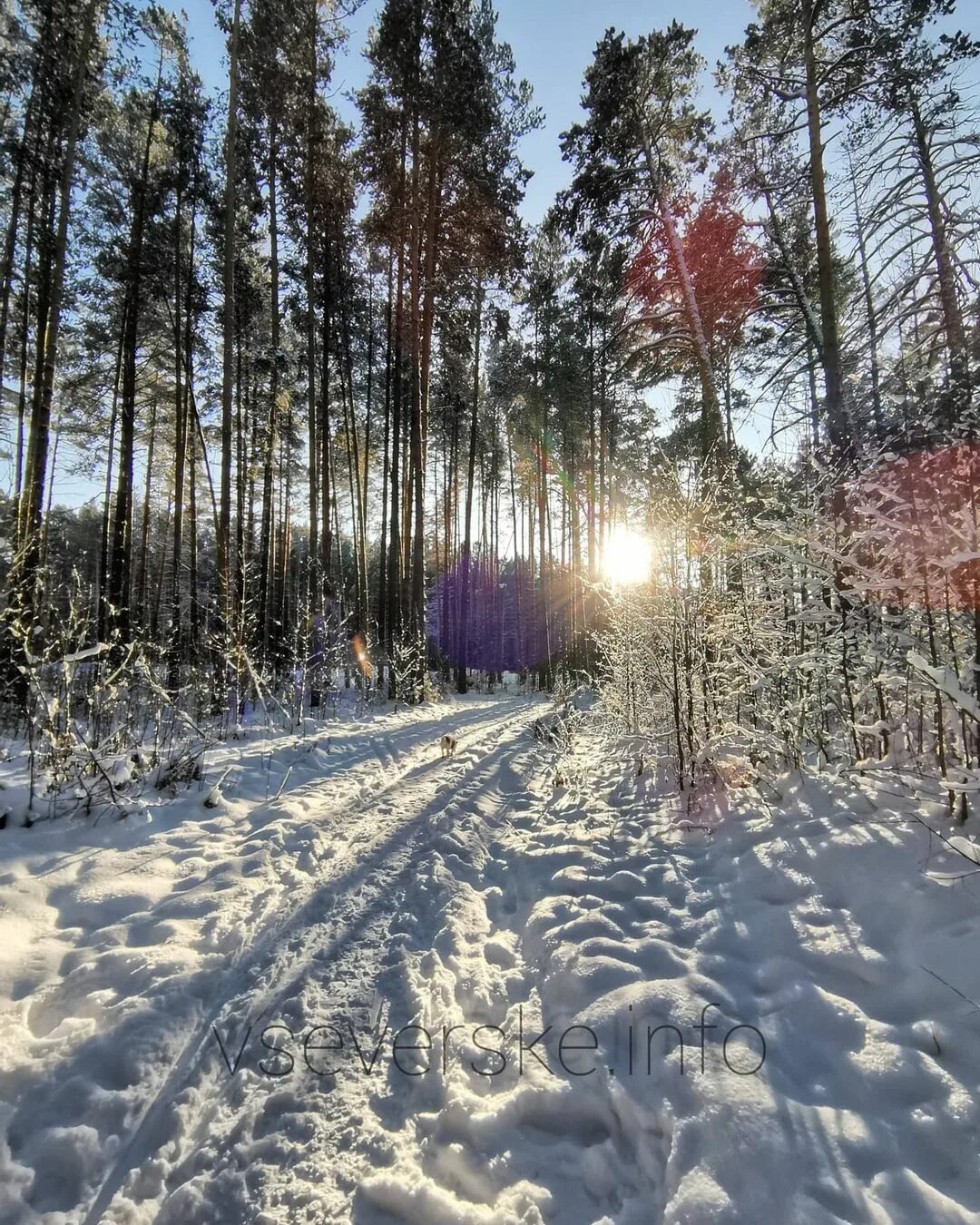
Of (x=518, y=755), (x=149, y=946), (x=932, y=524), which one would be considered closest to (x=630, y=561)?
(x=932, y=524)

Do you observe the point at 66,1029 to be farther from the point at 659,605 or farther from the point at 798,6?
the point at 798,6

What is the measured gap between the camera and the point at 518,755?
695 cm

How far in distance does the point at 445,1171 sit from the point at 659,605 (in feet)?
13.2

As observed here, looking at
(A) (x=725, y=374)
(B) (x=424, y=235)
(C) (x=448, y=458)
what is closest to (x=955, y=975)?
(A) (x=725, y=374)

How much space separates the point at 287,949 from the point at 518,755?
4783 millimetres

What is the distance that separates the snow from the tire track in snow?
0.04ft

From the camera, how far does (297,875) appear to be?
10.3 ft

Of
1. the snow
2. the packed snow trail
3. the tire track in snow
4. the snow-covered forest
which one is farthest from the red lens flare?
the packed snow trail

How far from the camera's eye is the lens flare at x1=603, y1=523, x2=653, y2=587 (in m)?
4.74

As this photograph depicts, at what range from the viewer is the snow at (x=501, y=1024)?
134 cm

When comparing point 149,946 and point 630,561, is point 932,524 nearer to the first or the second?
point 630,561

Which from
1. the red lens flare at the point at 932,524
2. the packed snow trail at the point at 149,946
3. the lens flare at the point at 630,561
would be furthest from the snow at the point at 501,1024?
the lens flare at the point at 630,561

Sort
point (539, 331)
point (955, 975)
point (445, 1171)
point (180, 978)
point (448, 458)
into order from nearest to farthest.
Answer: point (445, 1171) → point (955, 975) → point (180, 978) → point (539, 331) → point (448, 458)

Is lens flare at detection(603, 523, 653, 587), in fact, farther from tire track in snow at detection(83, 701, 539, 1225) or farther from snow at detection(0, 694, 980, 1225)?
tire track in snow at detection(83, 701, 539, 1225)
